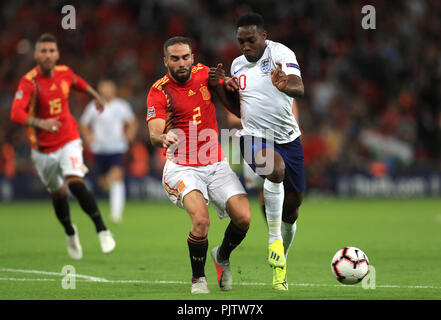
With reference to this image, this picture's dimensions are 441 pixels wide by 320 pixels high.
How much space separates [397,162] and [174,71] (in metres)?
15.6

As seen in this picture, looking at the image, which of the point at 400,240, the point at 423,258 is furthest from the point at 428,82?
the point at 423,258

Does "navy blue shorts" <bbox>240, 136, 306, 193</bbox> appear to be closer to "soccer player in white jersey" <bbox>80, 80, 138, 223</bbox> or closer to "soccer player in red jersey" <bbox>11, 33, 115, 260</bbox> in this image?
"soccer player in red jersey" <bbox>11, 33, 115, 260</bbox>

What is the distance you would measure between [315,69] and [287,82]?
17.0m

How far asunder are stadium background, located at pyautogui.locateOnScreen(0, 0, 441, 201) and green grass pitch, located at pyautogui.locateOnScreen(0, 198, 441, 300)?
Result: 11.8 ft

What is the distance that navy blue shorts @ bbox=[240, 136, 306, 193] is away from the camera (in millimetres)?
7520

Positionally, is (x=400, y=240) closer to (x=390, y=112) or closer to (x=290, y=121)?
→ (x=290, y=121)

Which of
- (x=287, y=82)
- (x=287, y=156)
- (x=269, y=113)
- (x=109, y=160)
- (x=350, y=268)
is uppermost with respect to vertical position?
(x=287, y=82)

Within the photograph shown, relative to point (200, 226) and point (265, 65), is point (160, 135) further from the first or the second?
point (265, 65)

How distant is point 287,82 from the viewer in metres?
6.93

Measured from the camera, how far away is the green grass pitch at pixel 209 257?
6852 mm

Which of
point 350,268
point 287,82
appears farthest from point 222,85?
point 350,268

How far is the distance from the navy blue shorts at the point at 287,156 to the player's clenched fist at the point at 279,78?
0.69 meters

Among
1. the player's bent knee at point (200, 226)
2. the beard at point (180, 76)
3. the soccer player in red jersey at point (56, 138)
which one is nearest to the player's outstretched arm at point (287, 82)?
the beard at point (180, 76)

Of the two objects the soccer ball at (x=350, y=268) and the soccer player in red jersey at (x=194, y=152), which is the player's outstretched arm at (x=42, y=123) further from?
the soccer ball at (x=350, y=268)
